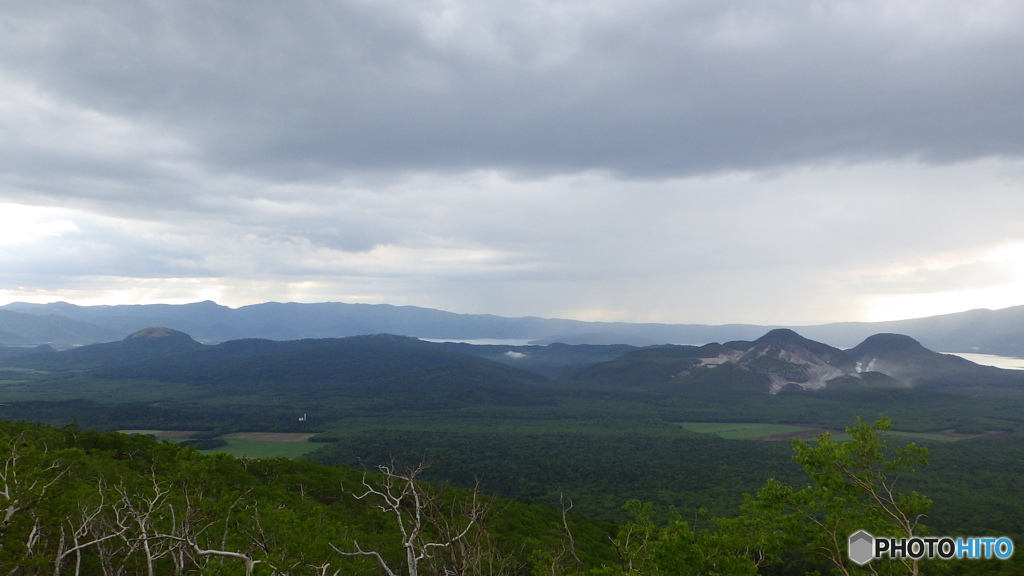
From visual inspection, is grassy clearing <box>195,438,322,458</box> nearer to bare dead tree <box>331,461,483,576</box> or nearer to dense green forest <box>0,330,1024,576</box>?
dense green forest <box>0,330,1024,576</box>

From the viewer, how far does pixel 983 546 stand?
80.3 feet

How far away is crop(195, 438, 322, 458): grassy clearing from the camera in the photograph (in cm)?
17498

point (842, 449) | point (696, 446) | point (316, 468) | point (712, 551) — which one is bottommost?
point (696, 446)

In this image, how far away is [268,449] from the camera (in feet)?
614

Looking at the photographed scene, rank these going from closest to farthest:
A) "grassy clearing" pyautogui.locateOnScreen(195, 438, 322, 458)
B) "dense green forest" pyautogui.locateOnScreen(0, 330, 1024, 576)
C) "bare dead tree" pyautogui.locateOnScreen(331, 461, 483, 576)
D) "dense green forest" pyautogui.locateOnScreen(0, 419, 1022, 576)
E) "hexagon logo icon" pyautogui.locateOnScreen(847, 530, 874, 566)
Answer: "bare dead tree" pyautogui.locateOnScreen(331, 461, 483, 576)
"dense green forest" pyautogui.locateOnScreen(0, 419, 1022, 576)
"hexagon logo icon" pyautogui.locateOnScreen(847, 530, 874, 566)
"dense green forest" pyautogui.locateOnScreen(0, 330, 1024, 576)
"grassy clearing" pyautogui.locateOnScreen(195, 438, 322, 458)

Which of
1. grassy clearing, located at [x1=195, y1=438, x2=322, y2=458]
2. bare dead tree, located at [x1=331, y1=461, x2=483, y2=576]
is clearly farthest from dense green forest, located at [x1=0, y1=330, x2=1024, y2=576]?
grassy clearing, located at [x1=195, y1=438, x2=322, y2=458]

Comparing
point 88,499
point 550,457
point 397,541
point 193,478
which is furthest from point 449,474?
point 88,499

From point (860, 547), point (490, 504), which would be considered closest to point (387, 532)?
point (490, 504)

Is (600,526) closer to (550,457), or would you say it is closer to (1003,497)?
(550,457)

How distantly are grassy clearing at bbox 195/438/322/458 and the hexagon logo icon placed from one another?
576 feet

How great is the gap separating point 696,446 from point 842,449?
184m

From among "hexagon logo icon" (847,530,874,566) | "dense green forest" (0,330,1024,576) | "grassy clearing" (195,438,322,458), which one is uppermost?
"hexagon logo icon" (847,530,874,566)

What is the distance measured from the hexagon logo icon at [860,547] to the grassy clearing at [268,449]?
17550 centimetres

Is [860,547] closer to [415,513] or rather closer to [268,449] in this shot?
[415,513]
